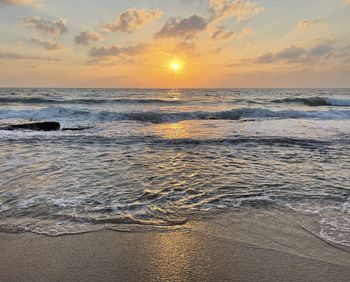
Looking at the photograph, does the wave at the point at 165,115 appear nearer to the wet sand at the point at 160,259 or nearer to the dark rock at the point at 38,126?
the dark rock at the point at 38,126

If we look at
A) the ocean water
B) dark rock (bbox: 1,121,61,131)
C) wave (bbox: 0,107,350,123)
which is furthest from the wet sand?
wave (bbox: 0,107,350,123)

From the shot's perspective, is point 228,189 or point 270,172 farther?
point 270,172

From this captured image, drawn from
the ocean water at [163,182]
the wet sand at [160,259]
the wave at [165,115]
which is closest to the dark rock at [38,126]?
the ocean water at [163,182]

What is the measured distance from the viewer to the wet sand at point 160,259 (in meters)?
2.93

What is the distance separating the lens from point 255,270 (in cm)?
304

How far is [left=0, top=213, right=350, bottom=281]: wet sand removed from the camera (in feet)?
9.62

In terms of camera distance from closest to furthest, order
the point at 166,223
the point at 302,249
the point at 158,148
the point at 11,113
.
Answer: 1. the point at 302,249
2. the point at 166,223
3. the point at 158,148
4. the point at 11,113

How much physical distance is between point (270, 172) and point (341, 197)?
5.94ft

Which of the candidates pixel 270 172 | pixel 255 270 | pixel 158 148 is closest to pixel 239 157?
pixel 270 172

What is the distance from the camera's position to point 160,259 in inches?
127

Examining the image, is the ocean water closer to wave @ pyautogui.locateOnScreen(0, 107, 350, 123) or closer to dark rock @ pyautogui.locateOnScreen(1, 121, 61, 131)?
dark rock @ pyautogui.locateOnScreen(1, 121, 61, 131)

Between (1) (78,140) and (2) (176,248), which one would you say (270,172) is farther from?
(1) (78,140)

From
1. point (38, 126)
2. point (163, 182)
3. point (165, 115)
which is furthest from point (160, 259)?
point (165, 115)

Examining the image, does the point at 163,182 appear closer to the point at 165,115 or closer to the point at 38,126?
the point at 38,126
